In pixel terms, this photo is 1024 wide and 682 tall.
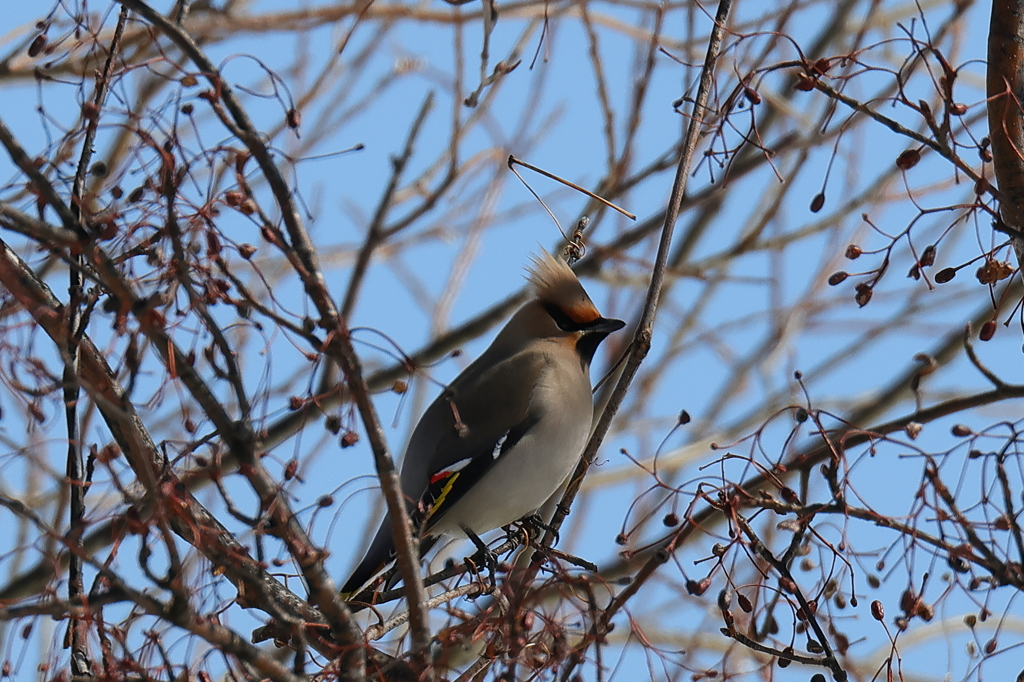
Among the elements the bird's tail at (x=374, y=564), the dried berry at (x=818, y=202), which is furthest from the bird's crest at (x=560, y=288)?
the dried berry at (x=818, y=202)

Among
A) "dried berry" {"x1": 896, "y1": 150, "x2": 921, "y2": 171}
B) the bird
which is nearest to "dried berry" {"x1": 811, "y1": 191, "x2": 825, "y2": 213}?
"dried berry" {"x1": 896, "y1": 150, "x2": 921, "y2": 171}

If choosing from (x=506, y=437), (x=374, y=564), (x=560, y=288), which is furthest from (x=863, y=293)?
(x=560, y=288)

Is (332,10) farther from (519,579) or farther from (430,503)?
(519,579)

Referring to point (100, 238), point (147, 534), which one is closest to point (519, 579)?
point (147, 534)

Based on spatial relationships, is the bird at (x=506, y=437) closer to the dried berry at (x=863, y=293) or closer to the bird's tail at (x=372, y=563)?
the bird's tail at (x=372, y=563)

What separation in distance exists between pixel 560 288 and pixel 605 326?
0.21 meters

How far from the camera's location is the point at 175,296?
258 centimetres

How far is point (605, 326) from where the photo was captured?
4832mm

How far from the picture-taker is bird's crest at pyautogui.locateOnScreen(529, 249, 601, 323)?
4.73 m

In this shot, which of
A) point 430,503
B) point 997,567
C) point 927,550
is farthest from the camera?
point 430,503

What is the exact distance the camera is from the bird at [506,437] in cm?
418

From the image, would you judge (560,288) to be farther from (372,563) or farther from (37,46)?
(37,46)

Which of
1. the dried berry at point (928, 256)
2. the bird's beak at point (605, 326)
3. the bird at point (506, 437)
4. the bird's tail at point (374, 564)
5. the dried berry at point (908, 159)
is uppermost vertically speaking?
the bird's beak at point (605, 326)

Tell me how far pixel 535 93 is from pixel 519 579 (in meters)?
3.87
